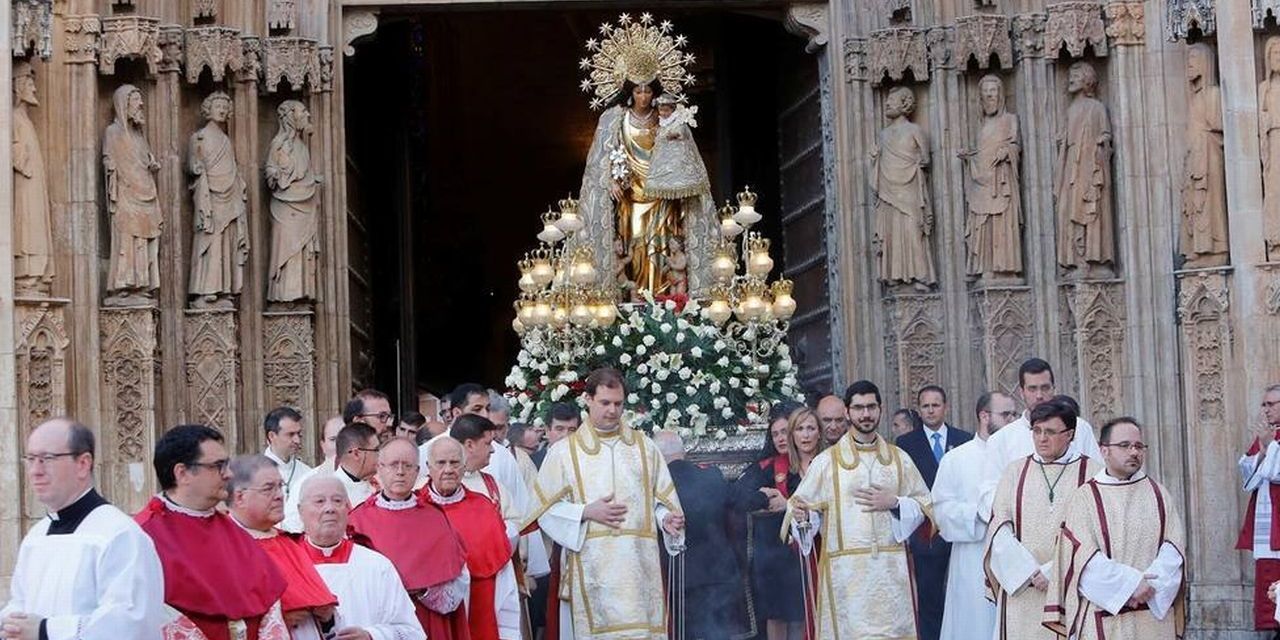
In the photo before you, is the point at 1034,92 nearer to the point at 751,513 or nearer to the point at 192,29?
the point at 751,513

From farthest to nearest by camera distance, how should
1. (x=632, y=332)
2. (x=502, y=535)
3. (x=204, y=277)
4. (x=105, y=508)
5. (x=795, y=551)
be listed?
1. (x=204, y=277)
2. (x=632, y=332)
3. (x=795, y=551)
4. (x=502, y=535)
5. (x=105, y=508)

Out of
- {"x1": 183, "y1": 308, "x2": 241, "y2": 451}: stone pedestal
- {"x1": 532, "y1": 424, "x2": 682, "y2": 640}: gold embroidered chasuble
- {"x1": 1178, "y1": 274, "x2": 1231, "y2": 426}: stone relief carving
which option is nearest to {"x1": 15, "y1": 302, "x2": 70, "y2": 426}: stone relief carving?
{"x1": 183, "y1": 308, "x2": 241, "y2": 451}: stone pedestal

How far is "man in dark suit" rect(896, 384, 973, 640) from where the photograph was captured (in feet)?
43.0

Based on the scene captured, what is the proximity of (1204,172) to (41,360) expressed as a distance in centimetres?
798

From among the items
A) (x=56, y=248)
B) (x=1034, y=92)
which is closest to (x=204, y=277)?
(x=56, y=248)

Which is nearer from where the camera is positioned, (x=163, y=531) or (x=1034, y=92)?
(x=163, y=531)

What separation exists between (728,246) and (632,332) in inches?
45.9

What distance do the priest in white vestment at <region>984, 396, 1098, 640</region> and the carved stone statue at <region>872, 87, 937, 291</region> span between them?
6.05 meters

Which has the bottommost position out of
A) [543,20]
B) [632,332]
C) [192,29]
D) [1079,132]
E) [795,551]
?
[795,551]

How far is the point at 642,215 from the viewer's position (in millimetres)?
15781

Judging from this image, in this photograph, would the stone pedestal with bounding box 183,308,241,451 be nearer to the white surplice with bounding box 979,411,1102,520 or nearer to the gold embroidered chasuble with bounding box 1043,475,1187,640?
the white surplice with bounding box 979,411,1102,520

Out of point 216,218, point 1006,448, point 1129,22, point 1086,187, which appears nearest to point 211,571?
point 1006,448

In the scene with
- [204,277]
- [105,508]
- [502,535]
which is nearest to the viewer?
[105,508]

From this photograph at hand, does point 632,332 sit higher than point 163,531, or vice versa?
point 632,332
